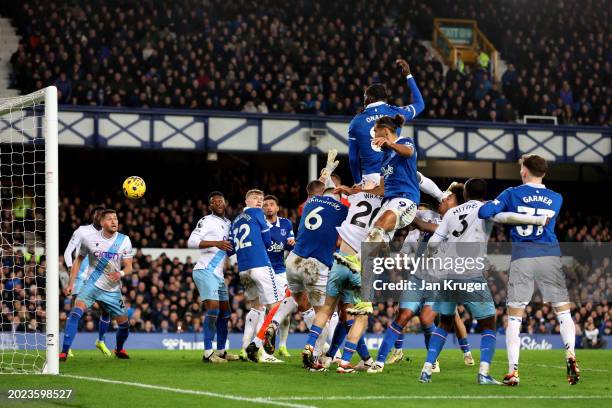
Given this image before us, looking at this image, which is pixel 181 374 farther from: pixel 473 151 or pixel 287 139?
pixel 473 151

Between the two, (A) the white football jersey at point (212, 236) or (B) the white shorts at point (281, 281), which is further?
(B) the white shorts at point (281, 281)

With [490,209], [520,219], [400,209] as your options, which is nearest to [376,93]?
[400,209]

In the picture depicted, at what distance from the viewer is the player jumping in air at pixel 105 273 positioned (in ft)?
51.5

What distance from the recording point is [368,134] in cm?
1330

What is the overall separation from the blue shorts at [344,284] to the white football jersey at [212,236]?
2586 millimetres

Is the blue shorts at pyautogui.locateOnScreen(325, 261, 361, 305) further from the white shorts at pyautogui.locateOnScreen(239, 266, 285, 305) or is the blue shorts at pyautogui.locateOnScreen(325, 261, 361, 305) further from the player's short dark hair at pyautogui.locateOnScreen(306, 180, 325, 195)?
the white shorts at pyautogui.locateOnScreen(239, 266, 285, 305)

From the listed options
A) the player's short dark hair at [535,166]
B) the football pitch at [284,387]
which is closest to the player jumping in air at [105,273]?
the football pitch at [284,387]

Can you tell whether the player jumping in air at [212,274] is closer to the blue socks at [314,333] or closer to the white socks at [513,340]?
the blue socks at [314,333]

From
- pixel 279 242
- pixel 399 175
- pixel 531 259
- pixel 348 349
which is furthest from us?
pixel 279 242

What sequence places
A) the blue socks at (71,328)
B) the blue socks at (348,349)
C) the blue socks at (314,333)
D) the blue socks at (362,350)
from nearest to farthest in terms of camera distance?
the blue socks at (348,349) < the blue socks at (314,333) < the blue socks at (362,350) < the blue socks at (71,328)

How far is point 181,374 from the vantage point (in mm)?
12672

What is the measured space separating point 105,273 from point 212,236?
1.85 meters

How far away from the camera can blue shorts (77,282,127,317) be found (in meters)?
15.7

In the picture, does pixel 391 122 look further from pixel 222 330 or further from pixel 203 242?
pixel 222 330
